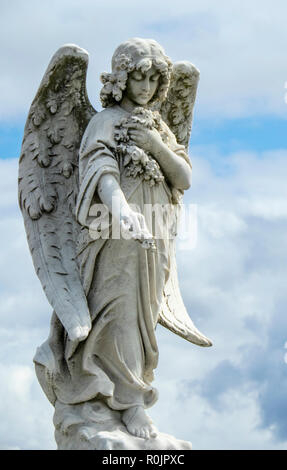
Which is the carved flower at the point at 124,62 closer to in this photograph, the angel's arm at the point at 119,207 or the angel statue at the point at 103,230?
the angel statue at the point at 103,230

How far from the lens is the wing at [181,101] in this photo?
1381 centimetres

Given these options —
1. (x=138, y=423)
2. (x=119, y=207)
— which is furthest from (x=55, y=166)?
(x=138, y=423)

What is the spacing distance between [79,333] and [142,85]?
2.17 m

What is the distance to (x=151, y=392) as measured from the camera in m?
13.0

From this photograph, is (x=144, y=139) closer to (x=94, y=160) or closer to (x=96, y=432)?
(x=94, y=160)

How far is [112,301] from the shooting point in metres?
13.0

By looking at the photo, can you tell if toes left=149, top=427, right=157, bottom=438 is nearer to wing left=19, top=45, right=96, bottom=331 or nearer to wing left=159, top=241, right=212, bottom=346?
wing left=159, top=241, right=212, bottom=346

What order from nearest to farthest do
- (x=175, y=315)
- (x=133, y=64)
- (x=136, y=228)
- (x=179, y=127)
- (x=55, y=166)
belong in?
(x=136, y=228) → (x=133, y=64) → (x=55, y=166) → (x=175, y=315) → (x=179, y=127)

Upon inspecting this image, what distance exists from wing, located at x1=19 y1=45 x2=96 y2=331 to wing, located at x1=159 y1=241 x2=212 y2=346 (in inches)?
35.2

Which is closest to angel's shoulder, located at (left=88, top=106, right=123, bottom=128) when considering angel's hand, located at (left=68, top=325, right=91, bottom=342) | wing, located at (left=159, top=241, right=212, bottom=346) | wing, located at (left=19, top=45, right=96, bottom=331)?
wing, located at (left=19, top=45, right=96, bottom=331)

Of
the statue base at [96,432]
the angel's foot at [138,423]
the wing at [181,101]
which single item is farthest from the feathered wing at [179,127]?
the statue base at [96,432]

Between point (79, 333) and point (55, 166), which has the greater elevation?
point (55, 166)

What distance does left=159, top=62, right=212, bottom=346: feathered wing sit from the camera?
13.6 m

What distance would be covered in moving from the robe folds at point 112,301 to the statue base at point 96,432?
8cm
